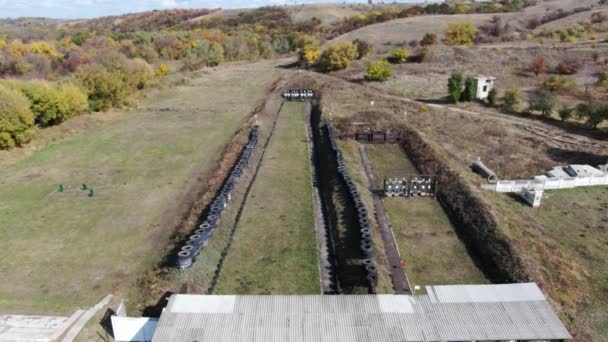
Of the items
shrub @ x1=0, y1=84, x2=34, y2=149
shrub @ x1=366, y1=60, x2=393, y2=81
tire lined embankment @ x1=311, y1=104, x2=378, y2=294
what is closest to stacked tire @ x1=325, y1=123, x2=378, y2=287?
tire lined embankment @ x1=311, y1=104, x2=378, y2=294

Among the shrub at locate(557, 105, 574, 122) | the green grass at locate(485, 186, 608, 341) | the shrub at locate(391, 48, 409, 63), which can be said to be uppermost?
the shrub at locate(391, 48, 409, 63)

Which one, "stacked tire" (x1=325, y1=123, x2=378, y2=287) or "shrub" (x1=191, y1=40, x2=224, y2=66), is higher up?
"shrub" (x1=191, y1=40, x2=224, y2=66)

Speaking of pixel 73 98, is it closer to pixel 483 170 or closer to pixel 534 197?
pixel 483 170

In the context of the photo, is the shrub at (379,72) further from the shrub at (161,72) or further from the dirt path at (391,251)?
the dirt path at (391,251)

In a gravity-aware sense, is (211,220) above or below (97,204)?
above

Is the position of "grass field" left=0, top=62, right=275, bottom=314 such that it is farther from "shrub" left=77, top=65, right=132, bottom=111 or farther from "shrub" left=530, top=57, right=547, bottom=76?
"shrub" left=530, top=57, right=547, bottom=76

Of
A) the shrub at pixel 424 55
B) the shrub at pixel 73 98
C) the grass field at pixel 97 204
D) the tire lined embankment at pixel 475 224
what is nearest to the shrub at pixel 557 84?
the shrub at pixel 424 55

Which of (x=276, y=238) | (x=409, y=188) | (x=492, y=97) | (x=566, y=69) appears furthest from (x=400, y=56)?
(x=276, y=238)
